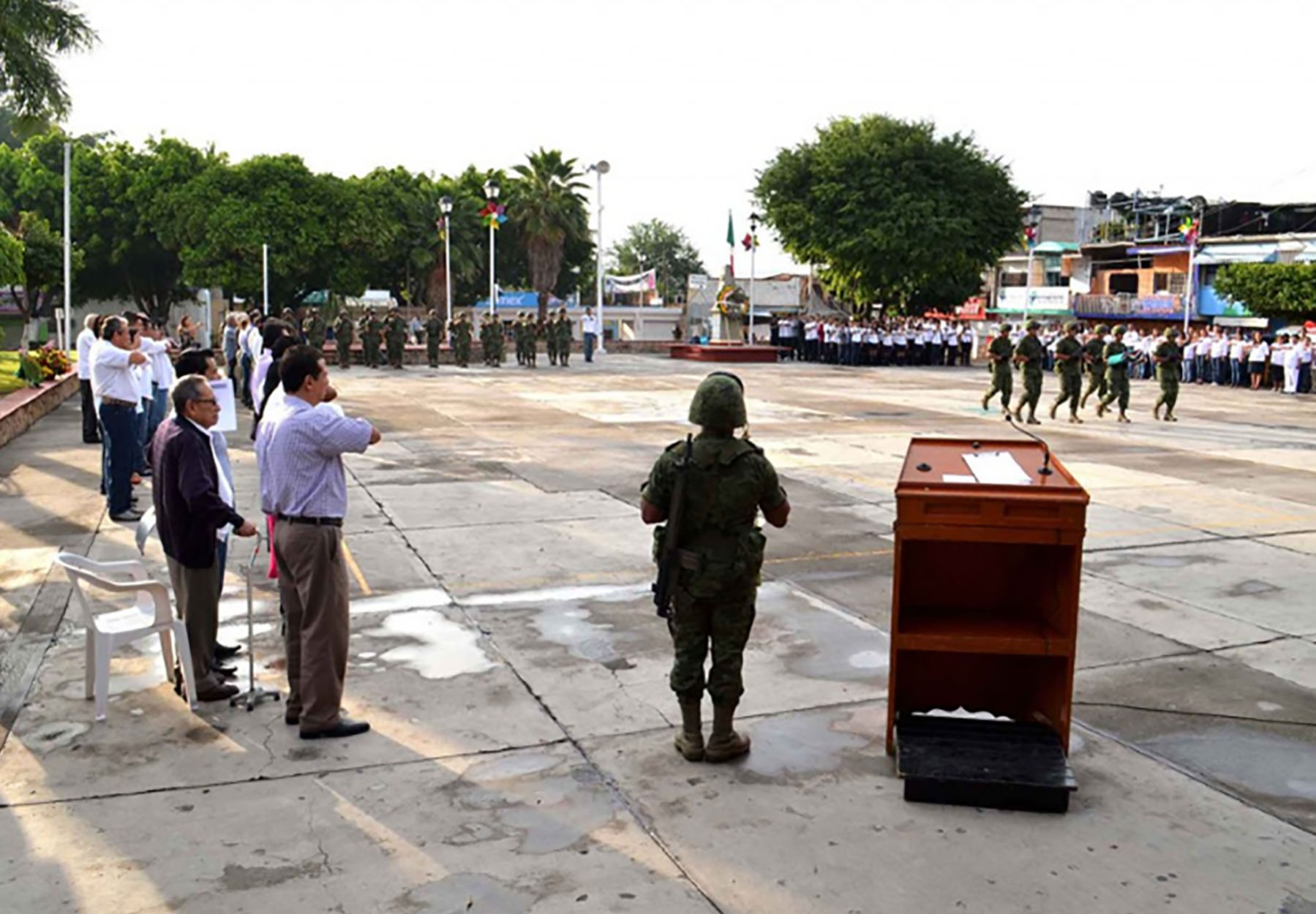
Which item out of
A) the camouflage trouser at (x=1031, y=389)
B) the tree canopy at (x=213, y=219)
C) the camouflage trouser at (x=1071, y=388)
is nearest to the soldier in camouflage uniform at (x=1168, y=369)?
the camouflage trouser at (x=1071, y=388)

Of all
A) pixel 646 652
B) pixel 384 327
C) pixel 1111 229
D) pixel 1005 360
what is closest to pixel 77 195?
pixel 384 327

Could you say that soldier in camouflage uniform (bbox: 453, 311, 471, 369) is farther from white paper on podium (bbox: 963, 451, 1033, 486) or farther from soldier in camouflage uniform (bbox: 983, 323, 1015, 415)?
white paper on podium (bbox: 963, 451, 1033, 486)

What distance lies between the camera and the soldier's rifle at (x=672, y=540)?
5191 mm

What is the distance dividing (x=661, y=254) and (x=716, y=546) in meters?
98.1

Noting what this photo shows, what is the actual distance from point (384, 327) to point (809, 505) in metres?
23.8

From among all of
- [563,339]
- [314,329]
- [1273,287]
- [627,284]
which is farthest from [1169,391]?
[627,284]

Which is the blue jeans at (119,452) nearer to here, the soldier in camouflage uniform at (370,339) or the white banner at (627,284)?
the soldier in camouflage uniform at (370,339)

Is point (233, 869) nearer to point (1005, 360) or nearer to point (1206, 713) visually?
point (1206, 713)

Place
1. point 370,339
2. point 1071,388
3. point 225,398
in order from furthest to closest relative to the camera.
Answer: point 370,339
point 1071,388
point 225,398

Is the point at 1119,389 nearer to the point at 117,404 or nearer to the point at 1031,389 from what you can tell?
the point at 1031,389

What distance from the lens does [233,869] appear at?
4312 millimetres

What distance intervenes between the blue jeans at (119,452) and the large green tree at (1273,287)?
3693cm

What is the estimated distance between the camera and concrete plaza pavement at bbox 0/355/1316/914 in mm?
4277

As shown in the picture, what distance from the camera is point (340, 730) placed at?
18.3 feet
